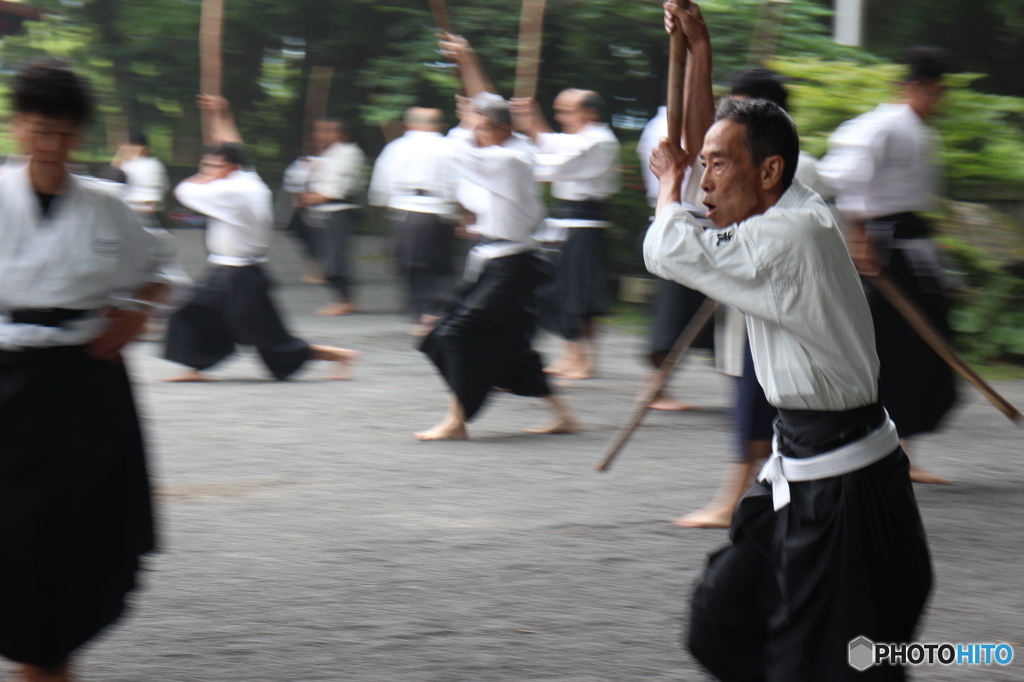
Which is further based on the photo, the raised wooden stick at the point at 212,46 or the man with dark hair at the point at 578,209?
the raised wooden stick at the point at 212,46

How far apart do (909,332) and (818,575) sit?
12.0ft

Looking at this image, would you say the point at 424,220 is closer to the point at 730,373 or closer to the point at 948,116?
the point at 948,116

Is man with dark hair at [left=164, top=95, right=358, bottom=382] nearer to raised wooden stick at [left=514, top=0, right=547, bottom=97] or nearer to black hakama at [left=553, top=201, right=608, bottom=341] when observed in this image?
black hakama at [left=553, top=201, right=608, bottom=341]

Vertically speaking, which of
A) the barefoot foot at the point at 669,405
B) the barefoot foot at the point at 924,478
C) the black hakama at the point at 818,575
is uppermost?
the black hakama at the point at 818,575

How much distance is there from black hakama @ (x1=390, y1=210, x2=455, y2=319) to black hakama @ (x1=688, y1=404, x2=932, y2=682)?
9.00m

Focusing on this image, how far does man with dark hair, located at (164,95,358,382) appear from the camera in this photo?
30.0 ft

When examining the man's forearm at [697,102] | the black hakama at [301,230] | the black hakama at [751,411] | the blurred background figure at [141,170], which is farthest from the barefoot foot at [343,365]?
the man's forearm at [697,102]

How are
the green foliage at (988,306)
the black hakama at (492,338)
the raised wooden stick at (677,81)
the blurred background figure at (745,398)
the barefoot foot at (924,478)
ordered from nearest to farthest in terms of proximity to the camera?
the raised wooden stick at (677,81) → the blurred background figure at (745,398) → the barefoot foot at (924,478) → the black hakama at (492,338) → the green foliage at (988,306)

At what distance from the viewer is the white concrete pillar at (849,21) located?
1321cm

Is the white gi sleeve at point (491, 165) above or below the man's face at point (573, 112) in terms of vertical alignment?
above

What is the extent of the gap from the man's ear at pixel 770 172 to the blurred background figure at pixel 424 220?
8.93 m

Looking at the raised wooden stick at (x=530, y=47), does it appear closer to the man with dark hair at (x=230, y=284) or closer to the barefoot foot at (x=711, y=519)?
the man with dark hair at (x=230, y=284)

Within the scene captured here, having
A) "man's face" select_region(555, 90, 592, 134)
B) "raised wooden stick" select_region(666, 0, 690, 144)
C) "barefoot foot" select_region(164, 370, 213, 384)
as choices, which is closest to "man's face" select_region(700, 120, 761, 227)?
"raised wooden stick" select_region(666, 0, 690, 144)

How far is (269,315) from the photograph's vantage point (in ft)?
30.3
